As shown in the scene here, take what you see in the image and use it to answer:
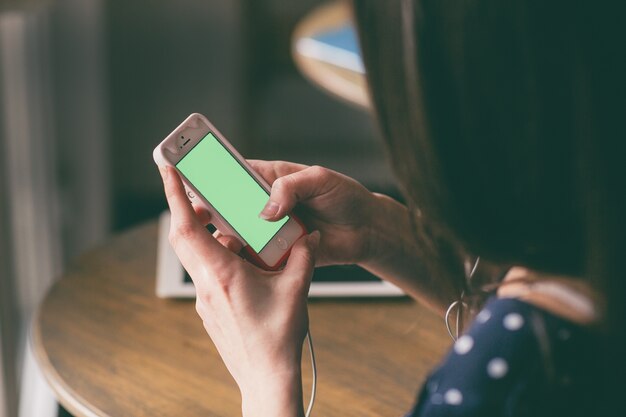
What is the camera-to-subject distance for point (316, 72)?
68.7 inches

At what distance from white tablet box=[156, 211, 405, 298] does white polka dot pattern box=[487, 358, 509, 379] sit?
40cm

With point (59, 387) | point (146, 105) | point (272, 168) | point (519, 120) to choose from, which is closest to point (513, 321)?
point (519, 120)

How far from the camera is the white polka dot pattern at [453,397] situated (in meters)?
0.59

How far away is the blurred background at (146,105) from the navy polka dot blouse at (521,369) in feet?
5.15

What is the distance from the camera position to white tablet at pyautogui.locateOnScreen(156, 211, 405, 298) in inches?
39.4

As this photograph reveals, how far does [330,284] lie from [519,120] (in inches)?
19.9

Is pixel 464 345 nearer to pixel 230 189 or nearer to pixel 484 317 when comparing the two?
pixel 484 317

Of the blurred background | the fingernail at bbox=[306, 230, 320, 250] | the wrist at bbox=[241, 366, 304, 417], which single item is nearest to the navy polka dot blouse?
the wrist at bbox=[241, 366, 304, 417]

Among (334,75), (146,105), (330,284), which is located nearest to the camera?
(330,284)

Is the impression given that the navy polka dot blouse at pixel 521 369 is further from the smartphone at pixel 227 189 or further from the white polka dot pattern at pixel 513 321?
the smartphone at pixel 227 189

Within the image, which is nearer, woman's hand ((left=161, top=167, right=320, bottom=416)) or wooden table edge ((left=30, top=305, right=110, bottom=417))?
woman's hand ((left=161, top=167, right=320, bottom=416))

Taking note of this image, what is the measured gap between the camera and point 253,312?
69 centimetres

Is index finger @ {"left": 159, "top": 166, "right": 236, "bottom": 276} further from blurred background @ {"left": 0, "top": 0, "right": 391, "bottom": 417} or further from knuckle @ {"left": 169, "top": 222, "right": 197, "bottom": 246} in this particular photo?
blurred background @ {"left": 0, "top": 0, "right": 391, "bottom": 417}

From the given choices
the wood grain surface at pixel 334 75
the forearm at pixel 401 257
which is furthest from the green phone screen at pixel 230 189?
the wood grain surface at pixel 334 75
